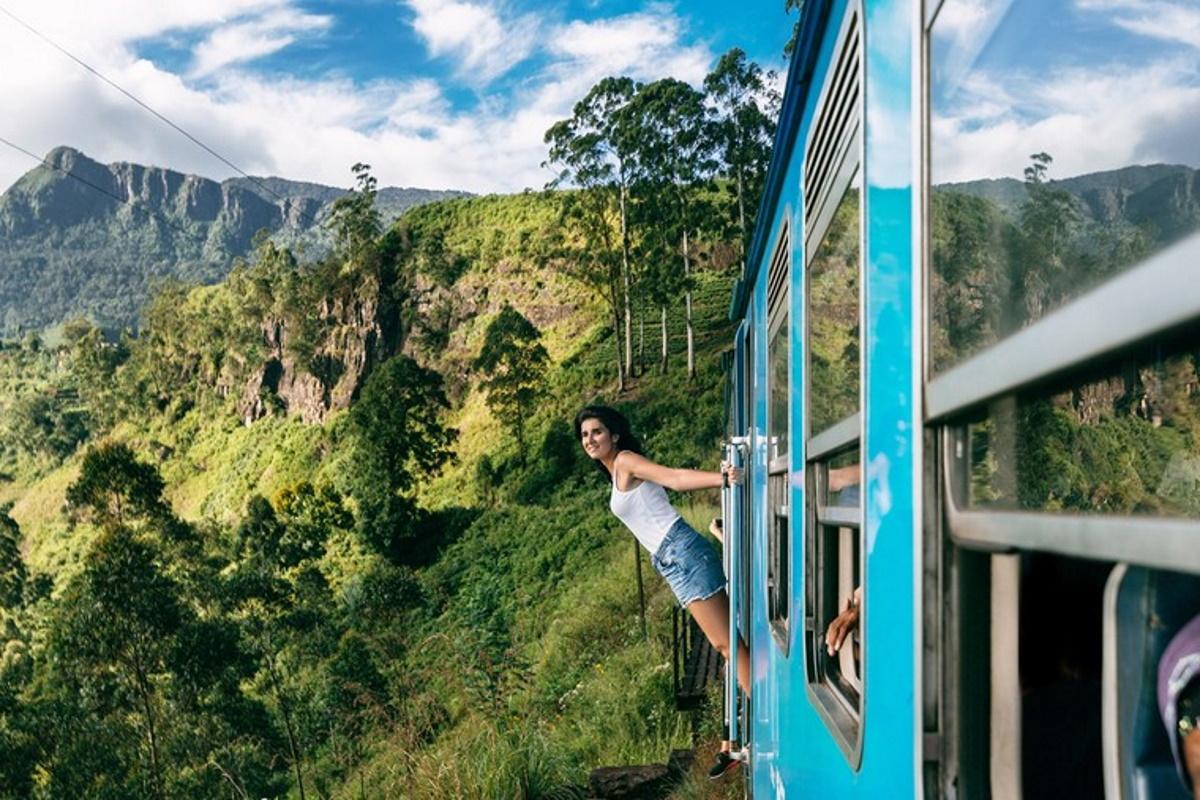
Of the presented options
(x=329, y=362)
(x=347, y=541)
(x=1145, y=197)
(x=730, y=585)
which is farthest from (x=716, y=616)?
(x=329, y=362)

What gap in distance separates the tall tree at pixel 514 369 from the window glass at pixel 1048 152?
29.8 meters

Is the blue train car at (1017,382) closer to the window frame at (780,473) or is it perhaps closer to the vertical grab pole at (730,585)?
the window frame at (780,473)

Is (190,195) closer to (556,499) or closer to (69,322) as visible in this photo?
(69,322)

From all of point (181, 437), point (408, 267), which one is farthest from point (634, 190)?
point (181, 437)

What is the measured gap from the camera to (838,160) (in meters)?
1.44

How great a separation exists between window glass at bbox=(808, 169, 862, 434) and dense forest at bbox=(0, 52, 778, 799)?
176 inches

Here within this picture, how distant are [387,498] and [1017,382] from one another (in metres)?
30.6

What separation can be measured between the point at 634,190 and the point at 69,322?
1267 inches

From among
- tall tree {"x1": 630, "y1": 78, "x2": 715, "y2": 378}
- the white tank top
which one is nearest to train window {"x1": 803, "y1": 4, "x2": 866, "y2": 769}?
the white tank top

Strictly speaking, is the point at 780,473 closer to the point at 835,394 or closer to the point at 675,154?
the point at 835,394

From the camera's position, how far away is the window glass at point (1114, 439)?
0.55 m

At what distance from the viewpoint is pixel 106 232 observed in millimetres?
121938

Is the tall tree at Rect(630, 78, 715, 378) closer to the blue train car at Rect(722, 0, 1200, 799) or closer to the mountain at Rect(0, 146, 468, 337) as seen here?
the blue train car at Rect(722, 0, 1200, 799)

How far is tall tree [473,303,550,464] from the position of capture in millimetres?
30734
